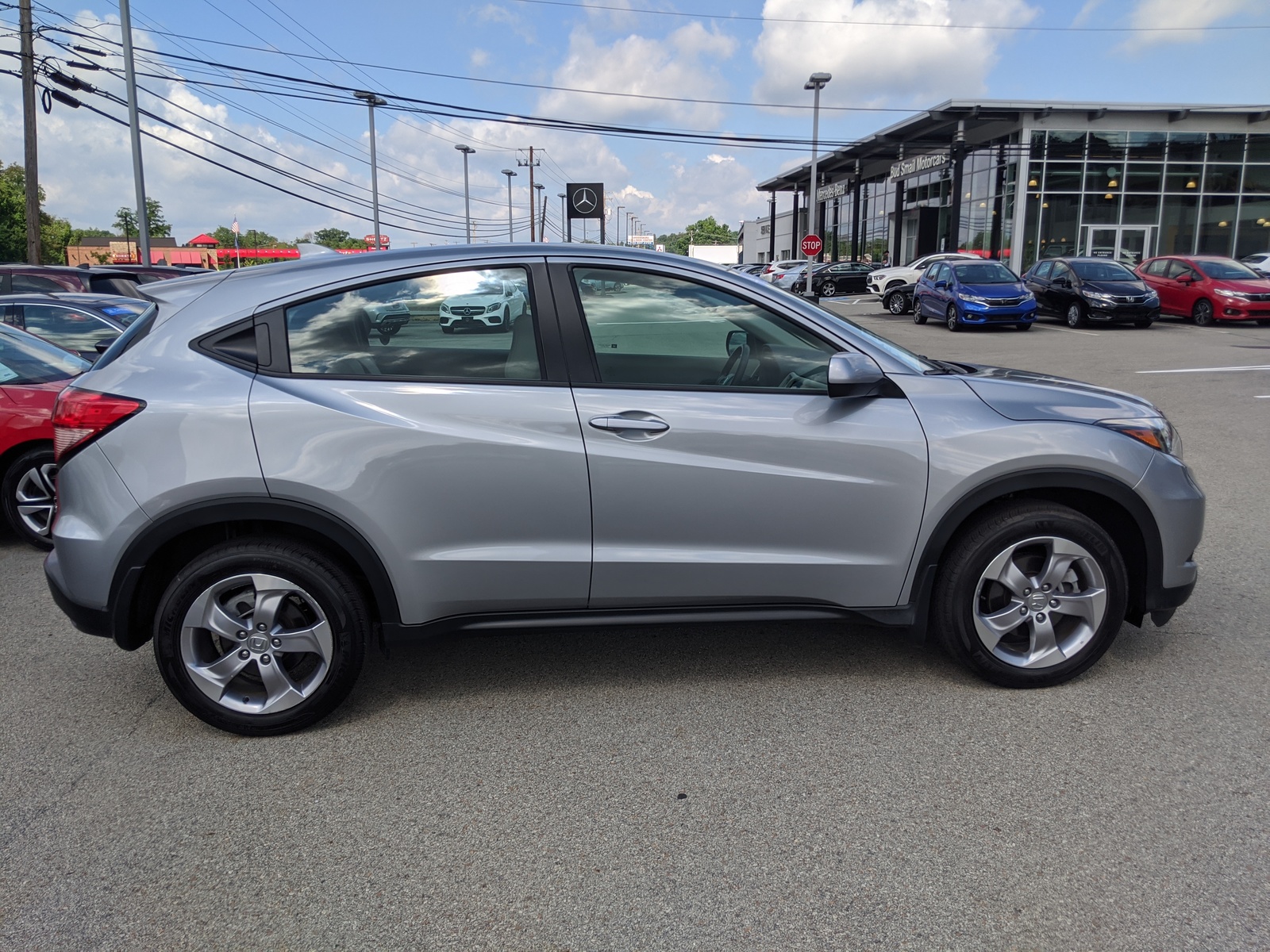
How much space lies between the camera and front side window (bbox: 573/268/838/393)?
11.6 ft

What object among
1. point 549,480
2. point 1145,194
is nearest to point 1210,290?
point 1145,194

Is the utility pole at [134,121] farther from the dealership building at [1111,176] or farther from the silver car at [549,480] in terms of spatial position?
the dealership building at [1111,176]

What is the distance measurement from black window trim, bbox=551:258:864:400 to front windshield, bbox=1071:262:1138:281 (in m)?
22.2

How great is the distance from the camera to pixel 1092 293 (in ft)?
73.1

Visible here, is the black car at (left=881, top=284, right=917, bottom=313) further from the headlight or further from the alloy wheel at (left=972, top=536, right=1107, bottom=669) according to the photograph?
the alloy wheel at (left=972, top=536, right=1107, bottom=669)

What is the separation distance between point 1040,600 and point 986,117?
135 feet

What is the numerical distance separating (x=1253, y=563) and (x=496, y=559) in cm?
436

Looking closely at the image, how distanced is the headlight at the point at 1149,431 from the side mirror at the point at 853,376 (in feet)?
3.22

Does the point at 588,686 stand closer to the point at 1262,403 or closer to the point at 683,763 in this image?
the point at 683,763

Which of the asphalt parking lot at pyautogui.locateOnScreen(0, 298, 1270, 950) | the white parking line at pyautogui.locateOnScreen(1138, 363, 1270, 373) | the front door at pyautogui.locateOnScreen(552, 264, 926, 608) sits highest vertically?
the front door at pyautogui.locateOnScreen(552, 264, 926, 608)

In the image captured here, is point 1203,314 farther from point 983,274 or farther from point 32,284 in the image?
point 32,284

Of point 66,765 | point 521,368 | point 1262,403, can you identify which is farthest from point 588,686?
point 1262,403

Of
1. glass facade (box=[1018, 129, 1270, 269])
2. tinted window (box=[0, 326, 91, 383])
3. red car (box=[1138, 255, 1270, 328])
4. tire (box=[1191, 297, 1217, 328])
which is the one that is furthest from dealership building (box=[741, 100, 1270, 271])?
tinted window (box=[0, 326, 91, 383])

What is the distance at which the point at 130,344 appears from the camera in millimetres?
3455
